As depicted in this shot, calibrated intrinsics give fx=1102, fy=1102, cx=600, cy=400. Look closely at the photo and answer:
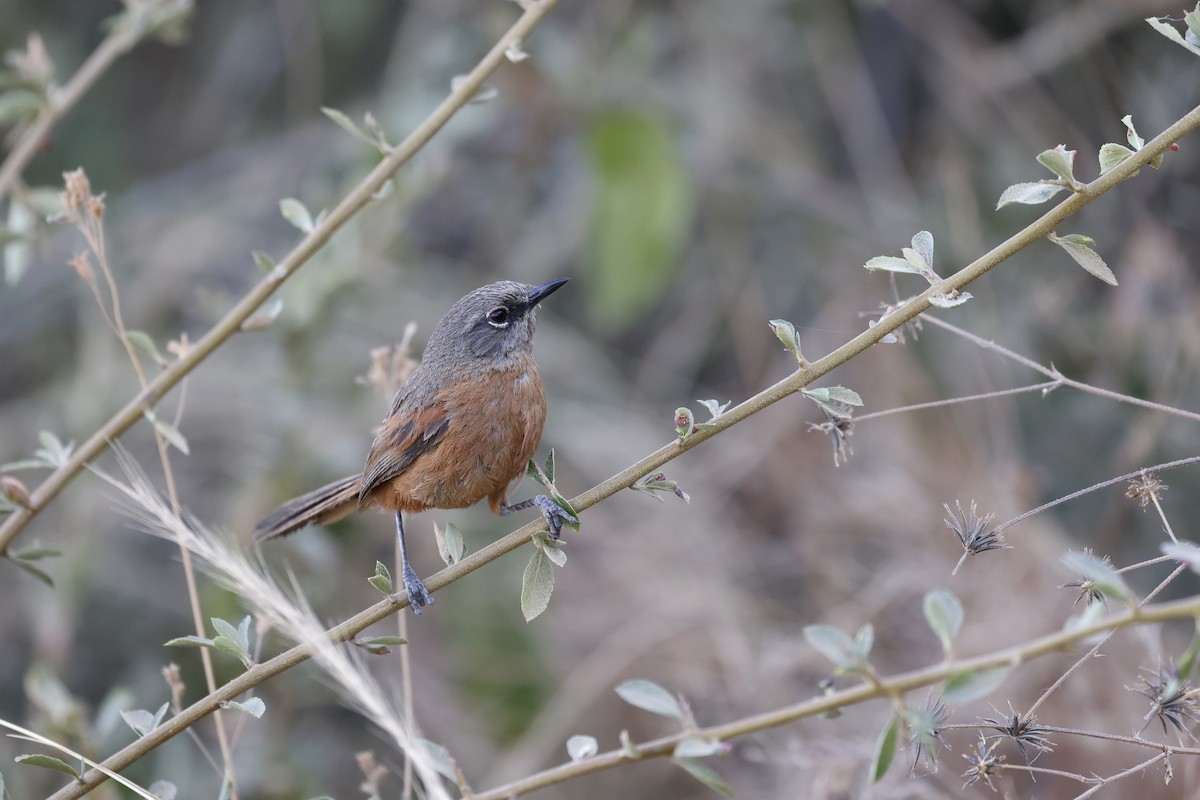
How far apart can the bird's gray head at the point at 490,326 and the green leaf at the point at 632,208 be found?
2.28 m

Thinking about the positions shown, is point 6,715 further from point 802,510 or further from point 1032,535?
point 1032,535

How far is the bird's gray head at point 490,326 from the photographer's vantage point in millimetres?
3803

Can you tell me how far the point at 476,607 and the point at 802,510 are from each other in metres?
1.90

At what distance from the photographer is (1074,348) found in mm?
5820

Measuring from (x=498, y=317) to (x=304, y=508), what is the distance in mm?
930

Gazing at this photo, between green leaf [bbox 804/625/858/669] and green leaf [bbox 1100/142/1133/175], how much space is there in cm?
111

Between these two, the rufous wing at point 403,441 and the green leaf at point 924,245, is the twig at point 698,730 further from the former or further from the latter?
the rufous wing at point 403,441

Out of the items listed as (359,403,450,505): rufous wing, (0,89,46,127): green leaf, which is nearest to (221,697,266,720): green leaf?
(359,403,450,505): rufous wing

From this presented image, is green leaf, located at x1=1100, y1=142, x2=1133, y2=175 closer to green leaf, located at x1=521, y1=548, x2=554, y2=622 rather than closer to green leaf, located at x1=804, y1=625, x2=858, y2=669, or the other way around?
green leaf, located at x1=804, y1=625, x2=858, y2=669

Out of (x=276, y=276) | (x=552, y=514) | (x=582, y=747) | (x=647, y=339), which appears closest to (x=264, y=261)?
(x=276, y=276)

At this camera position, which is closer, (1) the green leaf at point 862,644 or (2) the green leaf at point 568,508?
(1) the green leaf at point 862,644

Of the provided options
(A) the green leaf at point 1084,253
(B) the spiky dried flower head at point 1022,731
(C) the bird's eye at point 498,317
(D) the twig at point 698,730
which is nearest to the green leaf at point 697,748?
(D) the twig at point 698,730

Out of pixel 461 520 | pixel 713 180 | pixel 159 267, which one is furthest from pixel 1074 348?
pixel 159 267

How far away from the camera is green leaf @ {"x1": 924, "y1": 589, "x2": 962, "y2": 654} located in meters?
1.77
